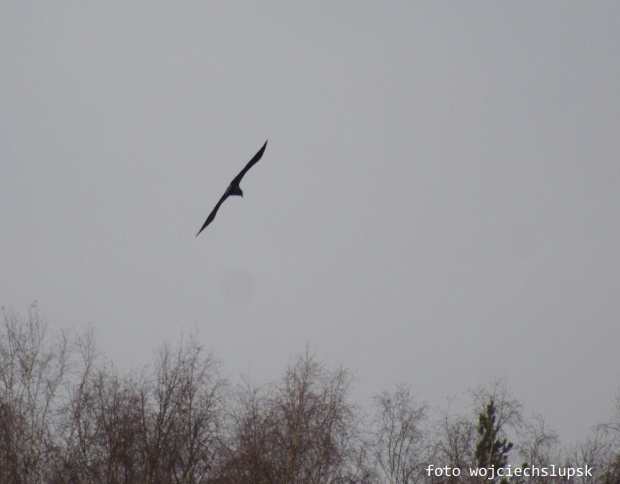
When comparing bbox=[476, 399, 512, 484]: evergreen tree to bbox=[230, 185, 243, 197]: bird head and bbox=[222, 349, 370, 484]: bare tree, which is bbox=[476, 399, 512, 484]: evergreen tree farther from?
bbox=[230, 185, 243, 197]: bird head

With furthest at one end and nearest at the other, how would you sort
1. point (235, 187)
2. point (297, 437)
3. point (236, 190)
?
point (297, 437) < point (236, 190) < point (235, 187)

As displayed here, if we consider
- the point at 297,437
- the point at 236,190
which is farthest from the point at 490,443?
the point at 236,190

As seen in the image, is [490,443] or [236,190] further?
[490,443]

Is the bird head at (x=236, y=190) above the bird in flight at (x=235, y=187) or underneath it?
above

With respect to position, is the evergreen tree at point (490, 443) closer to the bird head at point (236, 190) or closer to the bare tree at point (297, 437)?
the bare tree at point (297, 437)

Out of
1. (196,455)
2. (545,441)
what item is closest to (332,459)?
(196,455)

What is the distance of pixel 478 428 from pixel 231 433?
1142 centimetres

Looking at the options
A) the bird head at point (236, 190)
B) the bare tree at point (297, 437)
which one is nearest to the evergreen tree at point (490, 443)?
the bare tree at point (297, 437)

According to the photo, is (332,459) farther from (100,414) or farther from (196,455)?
(100,414)

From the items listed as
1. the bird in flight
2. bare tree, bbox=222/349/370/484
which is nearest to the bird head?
the bird in flight

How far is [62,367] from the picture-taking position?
84.7 ft

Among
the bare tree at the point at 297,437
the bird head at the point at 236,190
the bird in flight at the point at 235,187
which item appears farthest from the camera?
the bare tree at the point at 297,437

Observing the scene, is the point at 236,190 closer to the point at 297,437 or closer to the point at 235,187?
the point at 235,187

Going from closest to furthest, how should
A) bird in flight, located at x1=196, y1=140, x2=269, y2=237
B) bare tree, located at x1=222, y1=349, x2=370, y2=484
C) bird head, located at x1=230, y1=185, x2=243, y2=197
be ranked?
bird in flight, located at x1=196, y1=140, x2=269, y2=237 → bird head, located at x1=230, y1=185, x2=243, y2=197 → bare tree, located at x1=222, y1=349, x2=370, y2=484
